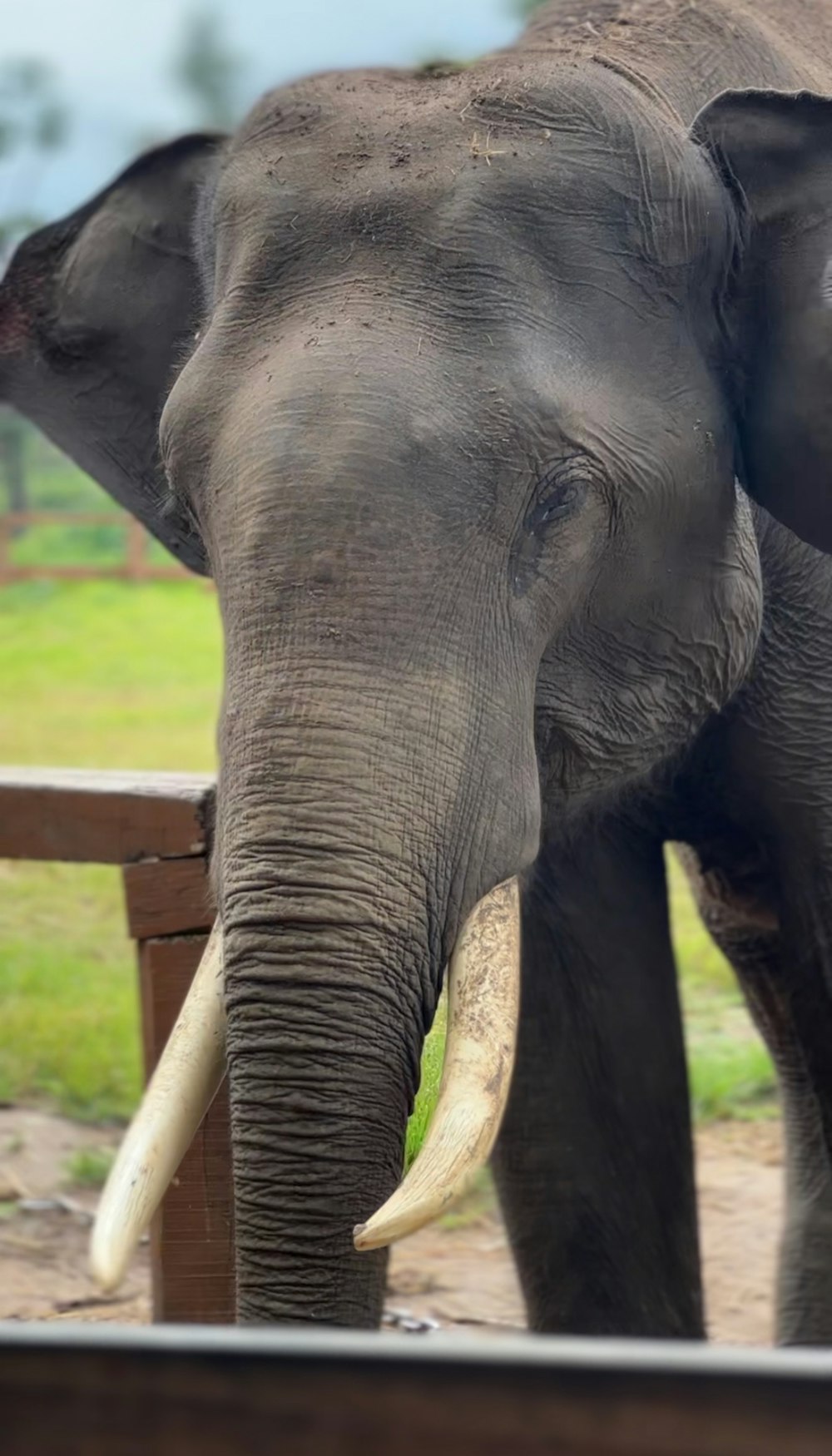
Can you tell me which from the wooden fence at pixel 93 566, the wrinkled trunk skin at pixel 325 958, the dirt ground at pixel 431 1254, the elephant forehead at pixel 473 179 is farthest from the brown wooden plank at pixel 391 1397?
the wooden fence at pixel 93 566

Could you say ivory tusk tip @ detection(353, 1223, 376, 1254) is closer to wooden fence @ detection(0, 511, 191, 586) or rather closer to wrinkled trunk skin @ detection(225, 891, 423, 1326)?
wrinkled trunk skin @ detection(225, 891, 423, 1326)

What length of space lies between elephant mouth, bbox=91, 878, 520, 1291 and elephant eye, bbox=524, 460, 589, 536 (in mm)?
449

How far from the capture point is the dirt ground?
432 cm

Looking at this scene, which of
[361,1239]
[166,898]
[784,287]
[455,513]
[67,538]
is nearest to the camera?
[361,1239]

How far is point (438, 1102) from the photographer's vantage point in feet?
7.00

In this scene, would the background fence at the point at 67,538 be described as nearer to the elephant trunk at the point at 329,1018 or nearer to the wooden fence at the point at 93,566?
the wooden fence at the point at 93,566

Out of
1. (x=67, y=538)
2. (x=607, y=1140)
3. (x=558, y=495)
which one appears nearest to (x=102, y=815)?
(x=607, y=1140)

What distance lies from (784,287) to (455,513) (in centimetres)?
62

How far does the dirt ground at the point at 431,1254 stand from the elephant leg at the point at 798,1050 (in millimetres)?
299

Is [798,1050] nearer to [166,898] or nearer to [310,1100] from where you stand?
[166,898]

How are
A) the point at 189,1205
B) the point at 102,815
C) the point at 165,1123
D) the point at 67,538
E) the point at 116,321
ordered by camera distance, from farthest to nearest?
the point at 67,538, the point at 102,815, the point at 116,321, the point at 189,1205, the point at 165,1123

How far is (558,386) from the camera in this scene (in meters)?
2.41

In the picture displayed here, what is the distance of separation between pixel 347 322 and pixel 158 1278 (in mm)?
1805

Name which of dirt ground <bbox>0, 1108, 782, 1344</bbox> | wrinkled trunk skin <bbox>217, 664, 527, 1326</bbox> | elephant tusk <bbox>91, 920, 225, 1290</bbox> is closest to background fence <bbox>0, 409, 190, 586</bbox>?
dirt ground <bbox>0, 1108, 782, 1344</bbox>
